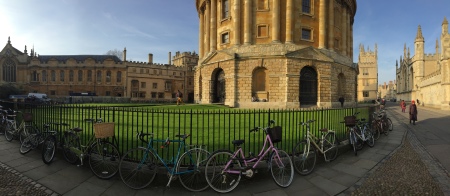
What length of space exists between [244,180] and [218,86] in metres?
21.0

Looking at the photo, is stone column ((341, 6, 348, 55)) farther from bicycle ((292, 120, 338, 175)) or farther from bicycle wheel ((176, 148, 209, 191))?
bicycle wheel ((176, 148, 209, 191))

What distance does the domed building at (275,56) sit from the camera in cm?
2127

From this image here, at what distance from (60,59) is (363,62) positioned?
99690mm

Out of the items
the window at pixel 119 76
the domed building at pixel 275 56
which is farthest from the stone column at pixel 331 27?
the window at pixel 119 76

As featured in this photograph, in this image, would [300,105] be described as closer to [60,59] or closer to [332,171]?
[332,171]

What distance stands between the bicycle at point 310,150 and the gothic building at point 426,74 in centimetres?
3571

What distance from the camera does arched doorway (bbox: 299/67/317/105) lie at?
2229 centimetres

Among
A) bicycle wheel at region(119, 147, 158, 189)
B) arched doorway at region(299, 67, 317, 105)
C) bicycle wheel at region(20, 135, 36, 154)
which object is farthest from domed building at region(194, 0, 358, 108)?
bicycle wheel at region(119, 147, 158, 189)

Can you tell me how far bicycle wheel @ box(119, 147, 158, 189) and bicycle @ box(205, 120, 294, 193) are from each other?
3.82 ft

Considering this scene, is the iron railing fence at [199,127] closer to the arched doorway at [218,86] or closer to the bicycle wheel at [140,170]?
the bicycle wheel at [140,170]

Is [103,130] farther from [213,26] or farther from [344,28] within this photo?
[344,28]

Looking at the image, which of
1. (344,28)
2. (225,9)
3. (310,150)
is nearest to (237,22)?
(225,9)

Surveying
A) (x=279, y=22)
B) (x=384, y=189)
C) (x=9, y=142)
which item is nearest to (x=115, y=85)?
(x=279, y=22)

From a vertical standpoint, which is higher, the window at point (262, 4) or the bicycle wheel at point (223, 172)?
the window at point (262, 4)
